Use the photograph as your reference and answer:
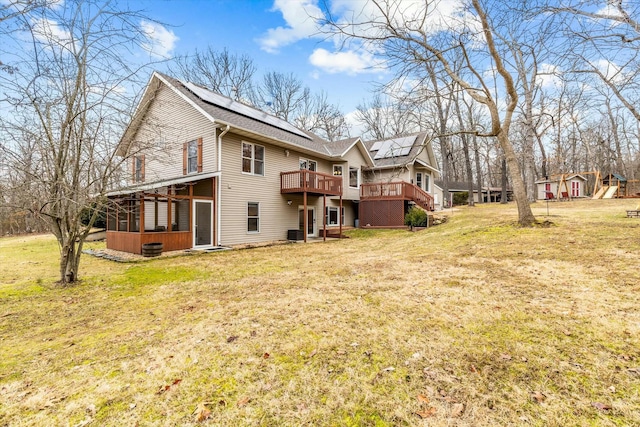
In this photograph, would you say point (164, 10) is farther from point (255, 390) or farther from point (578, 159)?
point (578, 159)

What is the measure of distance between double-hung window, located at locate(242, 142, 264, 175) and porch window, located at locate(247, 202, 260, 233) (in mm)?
1485

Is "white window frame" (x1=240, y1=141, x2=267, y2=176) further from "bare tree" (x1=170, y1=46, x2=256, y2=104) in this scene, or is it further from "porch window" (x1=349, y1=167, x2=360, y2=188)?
"bare tree" (x1=170, y1=46, x2=256, y2=104)

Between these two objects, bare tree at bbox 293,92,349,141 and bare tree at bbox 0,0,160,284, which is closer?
bare tree at bbox 0,0,160,284

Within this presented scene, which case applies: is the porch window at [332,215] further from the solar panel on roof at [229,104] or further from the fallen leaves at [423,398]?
the fallen leaves at [423,398]

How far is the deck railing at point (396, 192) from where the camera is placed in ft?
57.2

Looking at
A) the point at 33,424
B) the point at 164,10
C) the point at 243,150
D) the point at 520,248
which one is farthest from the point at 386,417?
the point at 243,150

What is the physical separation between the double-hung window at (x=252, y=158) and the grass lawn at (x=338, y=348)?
7538mm

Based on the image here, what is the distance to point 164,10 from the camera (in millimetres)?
4176

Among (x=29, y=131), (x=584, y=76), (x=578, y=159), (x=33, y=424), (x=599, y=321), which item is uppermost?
(x=578, y=159)

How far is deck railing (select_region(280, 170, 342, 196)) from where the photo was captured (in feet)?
45.6

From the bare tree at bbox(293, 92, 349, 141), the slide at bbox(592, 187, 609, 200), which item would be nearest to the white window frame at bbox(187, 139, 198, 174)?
the bare tree at bbox(293, 92, 349, 141)

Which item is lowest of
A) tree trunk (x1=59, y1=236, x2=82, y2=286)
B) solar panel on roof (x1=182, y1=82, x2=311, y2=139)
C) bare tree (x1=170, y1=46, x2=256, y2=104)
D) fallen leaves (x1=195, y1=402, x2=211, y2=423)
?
fallen leaves (x1=195, y1=402, x2=211, y2=423)

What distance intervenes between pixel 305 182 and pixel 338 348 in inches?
431

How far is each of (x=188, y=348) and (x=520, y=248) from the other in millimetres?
7865
